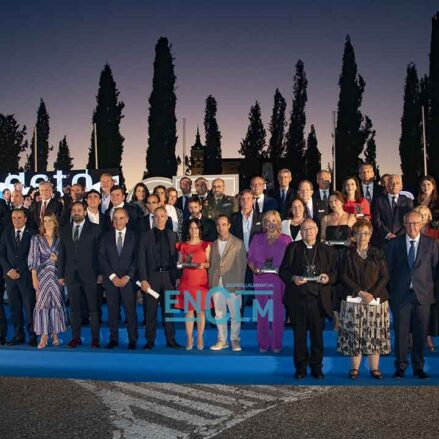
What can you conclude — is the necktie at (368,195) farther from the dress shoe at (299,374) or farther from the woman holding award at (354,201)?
the dress shoe at (299,374)

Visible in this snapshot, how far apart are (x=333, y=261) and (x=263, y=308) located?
1.15 m

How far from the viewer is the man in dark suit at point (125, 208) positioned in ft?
25.1

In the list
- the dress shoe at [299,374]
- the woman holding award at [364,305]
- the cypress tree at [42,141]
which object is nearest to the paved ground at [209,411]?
the dress shoe at [299,374]

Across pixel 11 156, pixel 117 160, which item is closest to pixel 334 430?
pixel 117 160

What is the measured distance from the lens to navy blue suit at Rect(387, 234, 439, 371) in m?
6.11

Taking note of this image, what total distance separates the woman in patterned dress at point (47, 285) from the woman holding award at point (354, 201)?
4.04 metres

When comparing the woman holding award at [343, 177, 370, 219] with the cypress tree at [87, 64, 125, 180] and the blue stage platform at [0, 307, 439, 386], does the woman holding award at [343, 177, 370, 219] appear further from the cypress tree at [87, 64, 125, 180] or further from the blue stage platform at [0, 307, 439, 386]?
the cypress tree at [87, 64, 125, 180]

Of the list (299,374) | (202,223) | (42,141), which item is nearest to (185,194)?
(202,223)

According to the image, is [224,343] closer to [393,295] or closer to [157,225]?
[157,225]

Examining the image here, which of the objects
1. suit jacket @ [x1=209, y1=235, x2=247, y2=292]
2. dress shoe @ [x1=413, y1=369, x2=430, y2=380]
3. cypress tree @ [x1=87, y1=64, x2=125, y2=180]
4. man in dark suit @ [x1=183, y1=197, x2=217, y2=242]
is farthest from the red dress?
cypress tree @ [x1=87, y1=64, x2=125, y2=180]

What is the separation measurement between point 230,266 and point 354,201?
1.94 meters

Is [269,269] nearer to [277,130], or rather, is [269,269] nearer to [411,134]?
[411,134]

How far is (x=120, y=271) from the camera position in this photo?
7.05m

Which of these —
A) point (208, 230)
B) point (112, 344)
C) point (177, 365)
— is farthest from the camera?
point (208, 230)
